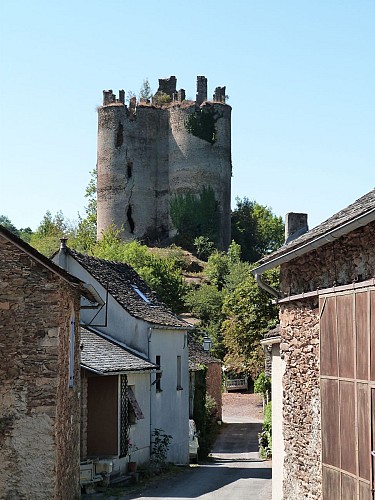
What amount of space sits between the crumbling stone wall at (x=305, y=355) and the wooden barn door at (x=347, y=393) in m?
0.46

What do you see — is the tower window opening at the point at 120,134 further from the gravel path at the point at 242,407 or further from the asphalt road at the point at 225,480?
the asphalt road at the point at 225,480

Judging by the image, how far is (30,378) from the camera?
50.9 ft

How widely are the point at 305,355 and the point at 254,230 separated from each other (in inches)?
2613

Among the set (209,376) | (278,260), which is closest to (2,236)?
(278,260)

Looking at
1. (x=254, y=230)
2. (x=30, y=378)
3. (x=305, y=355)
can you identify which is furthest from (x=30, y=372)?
(x=254, y=230)

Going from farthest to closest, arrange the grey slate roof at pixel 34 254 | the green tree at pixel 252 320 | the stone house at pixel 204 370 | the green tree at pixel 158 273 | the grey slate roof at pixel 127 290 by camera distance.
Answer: the green tree at pixel 158 273, the green tree at pixel 252 320, the stone house at pixel 204 370, the grey slate roof at pixel 127 290, the grey slate roof at pixel 34 254

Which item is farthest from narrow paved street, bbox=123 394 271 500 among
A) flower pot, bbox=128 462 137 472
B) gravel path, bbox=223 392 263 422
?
gravel path, bbox=223 392 263 422

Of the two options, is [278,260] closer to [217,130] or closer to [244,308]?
[244,308]

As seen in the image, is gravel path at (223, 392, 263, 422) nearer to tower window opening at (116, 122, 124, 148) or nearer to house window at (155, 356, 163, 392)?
house window at (155, 356, 163, 392)

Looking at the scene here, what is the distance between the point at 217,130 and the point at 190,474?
47.9 m

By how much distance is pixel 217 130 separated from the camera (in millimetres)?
69812

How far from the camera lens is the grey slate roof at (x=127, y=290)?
2544 cm

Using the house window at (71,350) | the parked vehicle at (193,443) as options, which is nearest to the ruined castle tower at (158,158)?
the parked vehicle at (193,443)

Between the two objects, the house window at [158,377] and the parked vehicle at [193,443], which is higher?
the house window at [158,377]
